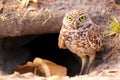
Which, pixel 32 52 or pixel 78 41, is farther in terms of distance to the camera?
pixel 32 52

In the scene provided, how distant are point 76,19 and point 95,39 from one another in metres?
0.31

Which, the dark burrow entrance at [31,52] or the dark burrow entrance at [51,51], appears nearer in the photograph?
the dark burrow entrance at [31,52]

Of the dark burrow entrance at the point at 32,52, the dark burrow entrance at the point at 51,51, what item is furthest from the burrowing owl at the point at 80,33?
the dark burrow entrance at the point at 51,51

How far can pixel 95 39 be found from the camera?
3775 millimetres

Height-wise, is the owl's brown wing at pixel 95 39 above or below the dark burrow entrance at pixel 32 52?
above

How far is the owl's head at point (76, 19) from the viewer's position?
12.1 ft

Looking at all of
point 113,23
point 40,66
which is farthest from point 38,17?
point 113,23

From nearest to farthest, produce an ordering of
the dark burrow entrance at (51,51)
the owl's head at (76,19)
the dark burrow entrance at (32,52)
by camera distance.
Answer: the owl's head at (76,19)
the dark burrow entrance at (32,52)
the dark burrow entrance at (51,51)

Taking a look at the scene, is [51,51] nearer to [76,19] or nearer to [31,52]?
[31,52]

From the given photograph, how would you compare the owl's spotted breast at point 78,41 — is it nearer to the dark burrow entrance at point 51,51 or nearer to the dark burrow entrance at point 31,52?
the dark burrow entrance at point 31,52

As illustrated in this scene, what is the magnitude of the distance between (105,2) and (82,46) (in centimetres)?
87

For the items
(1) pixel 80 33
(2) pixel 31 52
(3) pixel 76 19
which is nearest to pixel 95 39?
(1) pixel 80 33

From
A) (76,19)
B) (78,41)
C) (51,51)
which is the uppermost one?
(76,19)

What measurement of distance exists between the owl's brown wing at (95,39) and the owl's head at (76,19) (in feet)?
0.41
